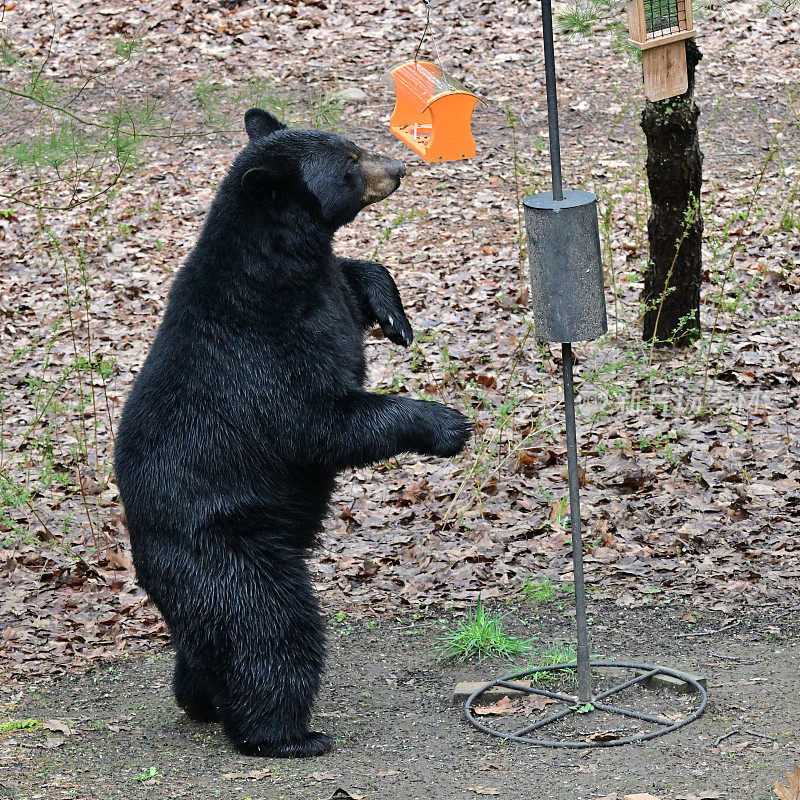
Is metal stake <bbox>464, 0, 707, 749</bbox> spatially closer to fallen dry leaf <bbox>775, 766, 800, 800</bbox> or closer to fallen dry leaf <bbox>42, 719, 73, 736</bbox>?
fallen dry leaf <bbox>775, 766, 800, 800</bbox>

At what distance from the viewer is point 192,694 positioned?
4.21 metres

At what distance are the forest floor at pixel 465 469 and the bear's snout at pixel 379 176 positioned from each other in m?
2.04

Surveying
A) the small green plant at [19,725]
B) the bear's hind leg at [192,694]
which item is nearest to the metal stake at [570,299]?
the bear's hind leg at [192,694]

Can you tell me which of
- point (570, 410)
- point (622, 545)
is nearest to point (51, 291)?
point (622, 545)

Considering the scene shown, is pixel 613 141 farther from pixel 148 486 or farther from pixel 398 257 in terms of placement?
pixel 148 486

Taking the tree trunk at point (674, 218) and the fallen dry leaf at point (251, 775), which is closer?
the fallen dry leaf at point (251, 775)

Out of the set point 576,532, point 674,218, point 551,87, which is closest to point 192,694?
point 576,532

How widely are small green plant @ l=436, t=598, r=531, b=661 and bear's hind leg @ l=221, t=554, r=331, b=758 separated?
38.5 inches

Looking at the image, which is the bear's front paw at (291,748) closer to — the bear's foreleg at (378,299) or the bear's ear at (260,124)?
the bear's foreleg at (378,299)

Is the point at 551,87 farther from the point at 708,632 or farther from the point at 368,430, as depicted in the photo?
the point at 708,632

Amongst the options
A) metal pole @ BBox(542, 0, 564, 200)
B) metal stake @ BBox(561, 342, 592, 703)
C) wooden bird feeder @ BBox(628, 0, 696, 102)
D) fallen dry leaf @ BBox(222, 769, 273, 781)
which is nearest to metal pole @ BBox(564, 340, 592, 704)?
metal stake @ BBox(561, 342, 592, 703)

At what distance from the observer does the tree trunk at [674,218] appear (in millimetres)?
6602

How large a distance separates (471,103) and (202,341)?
72.0 inches

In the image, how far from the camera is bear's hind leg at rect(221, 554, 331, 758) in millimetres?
3836
